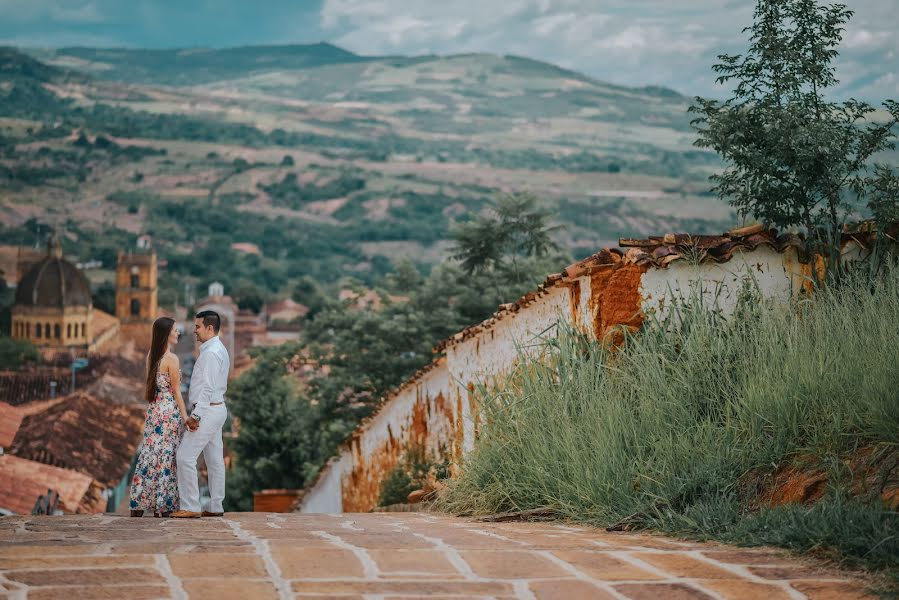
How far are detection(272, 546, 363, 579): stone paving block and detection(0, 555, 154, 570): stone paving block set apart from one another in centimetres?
53

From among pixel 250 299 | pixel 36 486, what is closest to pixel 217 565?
pixel 36 486

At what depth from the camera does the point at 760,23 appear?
341 inches

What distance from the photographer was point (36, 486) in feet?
88.0

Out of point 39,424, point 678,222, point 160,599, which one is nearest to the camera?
point 160,599

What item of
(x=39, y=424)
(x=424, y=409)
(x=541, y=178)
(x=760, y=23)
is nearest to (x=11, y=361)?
(x=39, y=424)

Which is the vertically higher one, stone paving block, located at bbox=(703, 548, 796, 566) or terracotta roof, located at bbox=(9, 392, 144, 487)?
stone paving block, located at bbox=(703, 548, 796, 566)

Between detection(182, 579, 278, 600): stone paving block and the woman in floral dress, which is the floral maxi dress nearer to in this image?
the woman in floral dress

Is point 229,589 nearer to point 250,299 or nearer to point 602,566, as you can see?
point 602,566

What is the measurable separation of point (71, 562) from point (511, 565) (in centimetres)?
172

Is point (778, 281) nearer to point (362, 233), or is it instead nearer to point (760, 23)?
point (760, 23)

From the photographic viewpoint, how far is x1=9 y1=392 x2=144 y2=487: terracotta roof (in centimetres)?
3856

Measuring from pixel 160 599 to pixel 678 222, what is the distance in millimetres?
114134

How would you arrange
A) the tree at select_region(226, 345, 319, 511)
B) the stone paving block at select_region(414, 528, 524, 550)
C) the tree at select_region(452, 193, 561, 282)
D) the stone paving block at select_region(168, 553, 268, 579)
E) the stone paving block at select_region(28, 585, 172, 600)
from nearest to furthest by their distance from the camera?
the stone paving block at select_region(28, 585, 172, 600) → the stone paving block at select_region(168, 553, 268, 579) → the stone paving block at select_region(414, 528, 524, 550) → the tree at select_region(452, 193, 561, 282) → the tree at select_region(226, 345, 319, 511)

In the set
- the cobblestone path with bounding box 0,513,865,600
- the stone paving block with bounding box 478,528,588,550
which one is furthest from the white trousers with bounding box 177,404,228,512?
the stone paving block with bounding box 478,528,588,550
